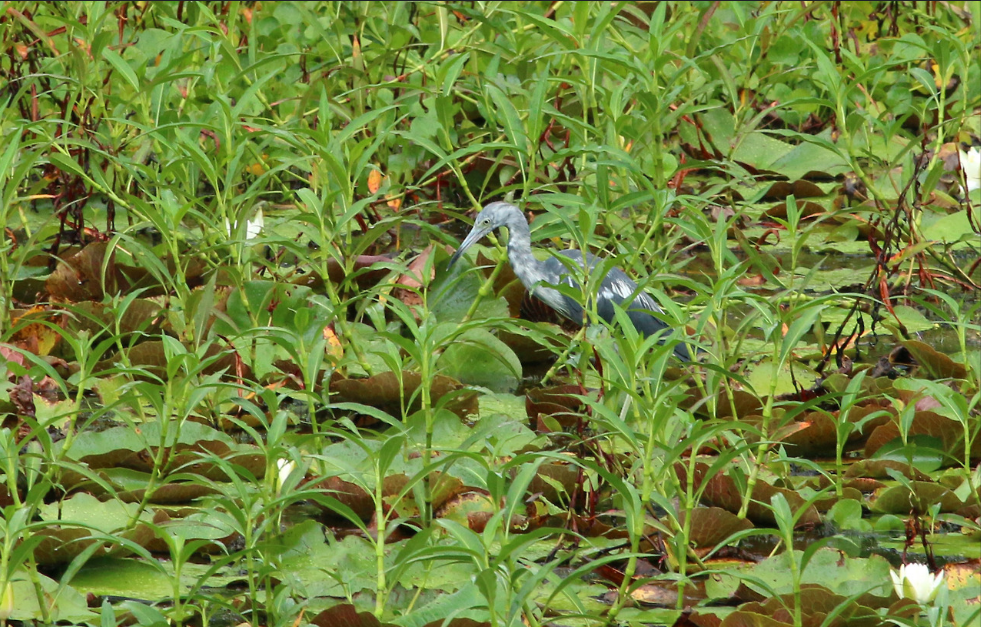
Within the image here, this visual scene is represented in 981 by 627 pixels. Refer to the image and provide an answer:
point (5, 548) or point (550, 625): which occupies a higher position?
point (5, 548)

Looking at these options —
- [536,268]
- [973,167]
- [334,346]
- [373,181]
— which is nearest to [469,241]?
[536,268]

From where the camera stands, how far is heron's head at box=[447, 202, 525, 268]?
13.2 ft

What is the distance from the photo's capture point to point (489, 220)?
4.07 m

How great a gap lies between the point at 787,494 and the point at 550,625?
71 centimetres

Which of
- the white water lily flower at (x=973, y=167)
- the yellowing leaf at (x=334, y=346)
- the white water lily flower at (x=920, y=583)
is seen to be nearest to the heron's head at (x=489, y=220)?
the yellowing leaf at (x=334, y=346)

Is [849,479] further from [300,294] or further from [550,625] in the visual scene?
[300,294]

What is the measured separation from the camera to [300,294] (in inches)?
142

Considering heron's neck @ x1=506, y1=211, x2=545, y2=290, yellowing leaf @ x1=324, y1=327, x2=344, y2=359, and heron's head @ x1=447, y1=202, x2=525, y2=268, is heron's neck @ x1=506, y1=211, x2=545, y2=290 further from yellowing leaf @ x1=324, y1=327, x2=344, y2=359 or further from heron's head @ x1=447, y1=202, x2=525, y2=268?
yellowing leaf @ x1=324, y1=327, x2=344, y2=359

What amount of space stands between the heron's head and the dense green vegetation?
0.06 m

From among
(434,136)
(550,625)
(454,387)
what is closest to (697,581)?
(550,625)

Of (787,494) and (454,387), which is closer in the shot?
(787,494)

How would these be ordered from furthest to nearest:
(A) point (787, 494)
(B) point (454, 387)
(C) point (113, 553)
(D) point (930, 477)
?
(B) point (454, 387)
(D) point (930, 477)
(A) point (787, 494)
(C) point (113, 553)

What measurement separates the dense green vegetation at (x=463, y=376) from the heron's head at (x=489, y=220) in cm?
6

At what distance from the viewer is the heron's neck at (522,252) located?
4023 mm
